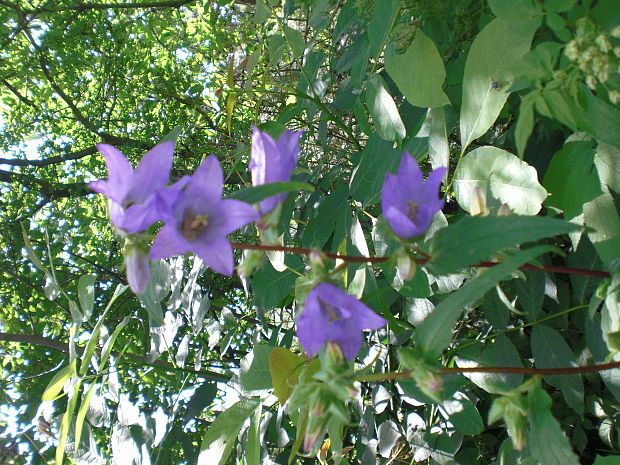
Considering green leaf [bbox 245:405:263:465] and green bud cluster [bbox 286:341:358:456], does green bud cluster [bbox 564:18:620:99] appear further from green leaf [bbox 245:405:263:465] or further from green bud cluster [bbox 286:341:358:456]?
green leaf [bbox 245:405:263:465]

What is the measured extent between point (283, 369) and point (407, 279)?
1.22 ft

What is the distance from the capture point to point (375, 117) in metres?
0.98

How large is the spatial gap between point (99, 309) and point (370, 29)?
6.27 ft

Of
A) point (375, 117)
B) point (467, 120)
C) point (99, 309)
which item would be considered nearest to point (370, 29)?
point (375, 117)

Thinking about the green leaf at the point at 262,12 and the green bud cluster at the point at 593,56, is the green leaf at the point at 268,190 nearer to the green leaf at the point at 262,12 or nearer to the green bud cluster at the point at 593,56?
the green bud cluster at the point at 593,56

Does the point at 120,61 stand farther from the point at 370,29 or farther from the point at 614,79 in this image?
the point at 614,79

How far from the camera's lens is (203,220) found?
595 mm

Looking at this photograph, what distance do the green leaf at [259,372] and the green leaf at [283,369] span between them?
176mm

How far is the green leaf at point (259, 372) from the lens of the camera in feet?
3.56

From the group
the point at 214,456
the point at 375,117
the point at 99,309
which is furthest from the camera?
the point at 99,309

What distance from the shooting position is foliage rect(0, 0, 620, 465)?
0.62 meters

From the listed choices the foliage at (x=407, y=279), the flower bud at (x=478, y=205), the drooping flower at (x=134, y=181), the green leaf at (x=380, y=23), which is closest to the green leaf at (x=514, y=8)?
the foliage at (x=407, y=279)

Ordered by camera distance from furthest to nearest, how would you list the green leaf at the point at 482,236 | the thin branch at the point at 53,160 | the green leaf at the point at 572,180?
the thin branch at the point at 53,160
the green leaf at the point at 572,180
the green leaf at the point at 482,236

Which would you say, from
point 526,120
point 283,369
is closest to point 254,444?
point 283,369
